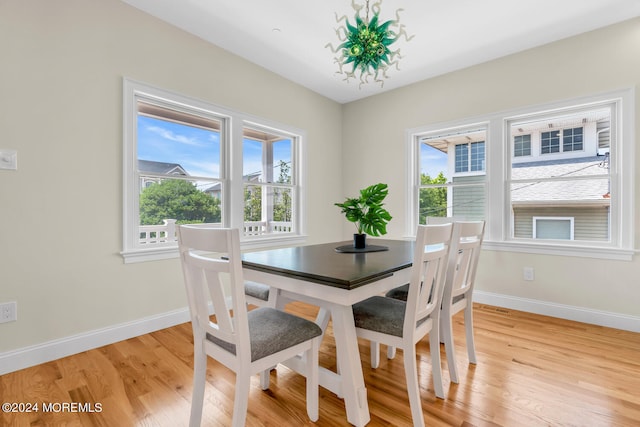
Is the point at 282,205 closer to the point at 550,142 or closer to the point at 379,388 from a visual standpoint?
the point at 379,388

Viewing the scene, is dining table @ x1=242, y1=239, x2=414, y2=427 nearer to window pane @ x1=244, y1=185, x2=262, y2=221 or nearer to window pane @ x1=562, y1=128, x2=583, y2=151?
window pane @ x1=244, y1=185, x2=262, y2=221

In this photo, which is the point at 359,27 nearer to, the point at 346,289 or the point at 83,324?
the point at 346,289

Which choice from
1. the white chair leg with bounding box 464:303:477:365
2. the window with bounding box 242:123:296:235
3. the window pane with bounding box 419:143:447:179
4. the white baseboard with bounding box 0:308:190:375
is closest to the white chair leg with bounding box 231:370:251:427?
the white chair leg with bounding box 464:303:477:365

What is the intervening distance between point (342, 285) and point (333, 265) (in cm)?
32

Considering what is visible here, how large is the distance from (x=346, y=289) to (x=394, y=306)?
587 mm

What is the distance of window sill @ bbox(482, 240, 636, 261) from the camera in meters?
2.63

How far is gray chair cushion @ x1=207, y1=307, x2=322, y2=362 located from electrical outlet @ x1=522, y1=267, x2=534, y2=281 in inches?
105

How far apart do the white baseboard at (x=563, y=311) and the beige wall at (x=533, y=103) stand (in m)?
0.04

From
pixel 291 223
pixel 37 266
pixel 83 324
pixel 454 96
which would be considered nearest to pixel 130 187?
pixel 37 266

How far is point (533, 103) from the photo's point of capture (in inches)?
119

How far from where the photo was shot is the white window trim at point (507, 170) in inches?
102

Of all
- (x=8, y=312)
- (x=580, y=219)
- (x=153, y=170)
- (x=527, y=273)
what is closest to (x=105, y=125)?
(x=153, y=170)

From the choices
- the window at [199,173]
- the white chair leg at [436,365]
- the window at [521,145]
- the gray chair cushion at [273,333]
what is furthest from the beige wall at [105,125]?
the white chair leg at [436,365]

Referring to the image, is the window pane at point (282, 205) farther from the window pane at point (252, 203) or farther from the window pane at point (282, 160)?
the window pane at point (252, 203)
